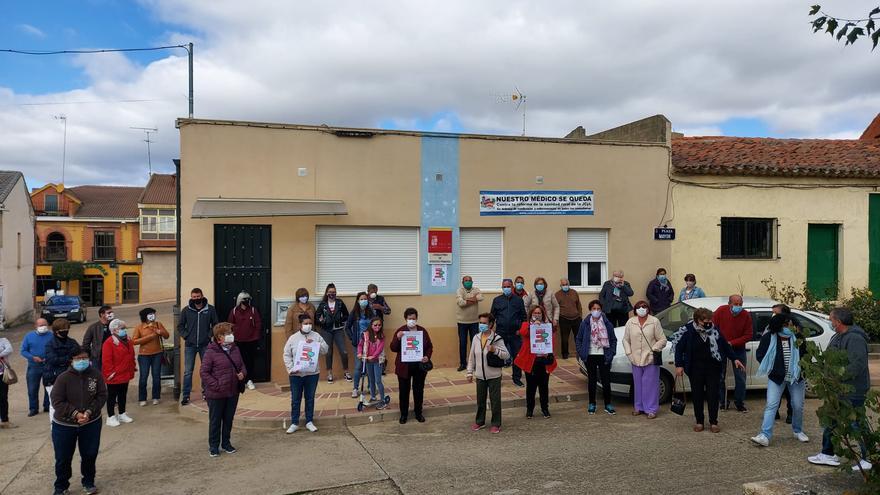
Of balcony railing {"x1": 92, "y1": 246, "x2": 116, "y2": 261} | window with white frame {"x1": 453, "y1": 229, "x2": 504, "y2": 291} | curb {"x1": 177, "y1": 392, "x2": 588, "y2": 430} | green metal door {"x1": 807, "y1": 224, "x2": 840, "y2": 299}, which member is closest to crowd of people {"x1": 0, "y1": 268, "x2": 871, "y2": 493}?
curb {"x1": 177, "y1": 392, "x2": 588, "y2": 430}

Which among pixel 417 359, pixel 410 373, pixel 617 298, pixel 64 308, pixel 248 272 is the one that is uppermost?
pixel 248 272

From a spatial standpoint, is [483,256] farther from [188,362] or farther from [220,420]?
[220,420]

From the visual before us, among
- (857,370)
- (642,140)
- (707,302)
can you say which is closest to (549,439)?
(857,370)

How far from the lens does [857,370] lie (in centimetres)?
615

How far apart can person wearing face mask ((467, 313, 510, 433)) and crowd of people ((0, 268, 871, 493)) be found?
0.6 inches

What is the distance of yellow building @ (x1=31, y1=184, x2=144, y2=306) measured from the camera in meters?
45.7

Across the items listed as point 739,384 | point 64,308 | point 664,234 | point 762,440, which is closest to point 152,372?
point 762,440

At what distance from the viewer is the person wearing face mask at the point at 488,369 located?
26.3ft

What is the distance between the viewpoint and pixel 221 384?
7.19 metres

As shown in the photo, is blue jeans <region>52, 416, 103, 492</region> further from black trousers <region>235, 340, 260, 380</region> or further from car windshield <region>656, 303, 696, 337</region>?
car windshield <region>656, 303, 696, 337</region>

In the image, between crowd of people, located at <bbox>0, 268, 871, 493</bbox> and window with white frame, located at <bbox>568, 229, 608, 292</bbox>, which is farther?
window with white frame, located at <bbox>568, 229, 608, 292</bbox>

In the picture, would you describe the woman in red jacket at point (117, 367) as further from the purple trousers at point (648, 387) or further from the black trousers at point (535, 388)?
the purple trousers at point (648, 387)

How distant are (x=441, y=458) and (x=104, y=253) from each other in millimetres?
48138

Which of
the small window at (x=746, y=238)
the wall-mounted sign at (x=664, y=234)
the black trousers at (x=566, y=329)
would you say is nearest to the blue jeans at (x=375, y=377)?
the black trousers at (x=566, y=329)
